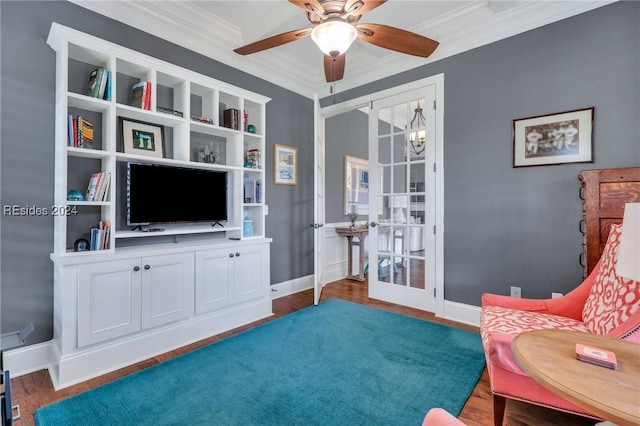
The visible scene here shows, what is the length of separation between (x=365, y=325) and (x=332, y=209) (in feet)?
7.51

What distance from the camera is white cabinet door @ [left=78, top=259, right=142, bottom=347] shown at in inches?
80.0

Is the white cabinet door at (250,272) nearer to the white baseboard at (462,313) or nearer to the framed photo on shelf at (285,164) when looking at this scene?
the framed photo on shelf at (285,164)

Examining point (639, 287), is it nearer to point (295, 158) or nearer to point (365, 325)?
point (365, 325)

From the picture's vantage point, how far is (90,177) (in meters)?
2.36

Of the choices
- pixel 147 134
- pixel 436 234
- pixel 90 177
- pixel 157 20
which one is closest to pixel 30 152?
pixel 90 177

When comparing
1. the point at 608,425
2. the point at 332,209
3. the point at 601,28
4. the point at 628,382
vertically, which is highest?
the point at 601,28

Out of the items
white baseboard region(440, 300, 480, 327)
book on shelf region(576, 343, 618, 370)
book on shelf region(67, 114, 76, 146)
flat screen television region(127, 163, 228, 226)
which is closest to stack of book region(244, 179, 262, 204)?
flat screen television region(127, 163, 228, 226)

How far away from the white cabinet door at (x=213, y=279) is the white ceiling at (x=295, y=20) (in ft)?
6.82

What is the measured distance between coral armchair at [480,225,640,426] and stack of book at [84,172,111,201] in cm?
Answer: 272

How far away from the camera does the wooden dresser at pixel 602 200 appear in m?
2.05

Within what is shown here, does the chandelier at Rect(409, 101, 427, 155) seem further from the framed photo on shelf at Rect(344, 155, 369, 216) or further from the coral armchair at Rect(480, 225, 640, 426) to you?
the coral armchair at Rect(480, 225, 640, 426)

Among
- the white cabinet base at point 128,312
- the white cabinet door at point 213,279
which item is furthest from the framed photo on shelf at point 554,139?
the white cabinet door at point 213,279

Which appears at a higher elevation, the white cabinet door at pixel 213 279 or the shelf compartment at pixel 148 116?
the shelf compartment at pixel 148 116

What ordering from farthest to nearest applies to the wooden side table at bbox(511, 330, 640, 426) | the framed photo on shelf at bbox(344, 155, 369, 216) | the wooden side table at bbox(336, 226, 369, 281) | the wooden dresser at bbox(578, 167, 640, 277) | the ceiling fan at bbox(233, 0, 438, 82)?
the framed photo on shelf at bbox(344, 155, 369, 216) → the wooden side table at bbox(336, 226, 369, 281) → the wooden dresser at bbox(578, 167, 640, 277) → the ceiling fan at bbox(233, 0, 438, 82) → the wooden side table at bbox(511, 330, 640, 426)
